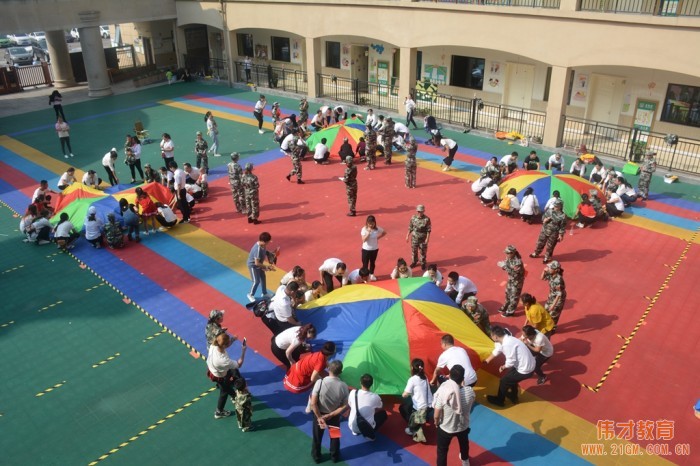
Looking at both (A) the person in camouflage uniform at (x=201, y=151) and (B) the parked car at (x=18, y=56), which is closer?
(A) the person in camouflage uniform at (x=201, y=151)

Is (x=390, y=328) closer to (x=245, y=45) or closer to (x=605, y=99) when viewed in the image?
(x=605, y=99)

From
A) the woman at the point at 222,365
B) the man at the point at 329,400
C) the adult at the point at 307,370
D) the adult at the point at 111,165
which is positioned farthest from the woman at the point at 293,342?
the adult at the point at 111,165

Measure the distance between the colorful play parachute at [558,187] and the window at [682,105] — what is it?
8088 millimetres

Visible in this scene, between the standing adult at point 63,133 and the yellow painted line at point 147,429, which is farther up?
the standing adult at point 63,133

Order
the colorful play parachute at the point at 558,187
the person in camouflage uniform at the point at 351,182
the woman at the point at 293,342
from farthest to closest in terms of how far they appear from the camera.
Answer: the colorful play parachute at the point at 558,187 < the person in camouflage uniform at the point at 351,182 < the woman at the point at 293,342

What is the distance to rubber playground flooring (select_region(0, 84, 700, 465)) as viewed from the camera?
Result: 315 inches

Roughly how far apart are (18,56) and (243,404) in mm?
42604

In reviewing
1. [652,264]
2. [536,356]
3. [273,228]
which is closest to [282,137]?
[273,228]

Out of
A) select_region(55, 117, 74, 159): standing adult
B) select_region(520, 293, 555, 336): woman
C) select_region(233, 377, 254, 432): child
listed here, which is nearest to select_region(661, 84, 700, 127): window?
select_region(520, 293, 555, 336): woman

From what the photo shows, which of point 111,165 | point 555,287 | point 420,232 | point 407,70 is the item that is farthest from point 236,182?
point 407,70

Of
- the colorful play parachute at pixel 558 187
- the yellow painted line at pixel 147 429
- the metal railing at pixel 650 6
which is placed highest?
the metal railing at pixel 650 6

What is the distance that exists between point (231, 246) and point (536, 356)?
315 inches

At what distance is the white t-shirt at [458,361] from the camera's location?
25.5ft

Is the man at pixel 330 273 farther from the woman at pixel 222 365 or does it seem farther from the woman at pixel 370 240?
the woman at pixel 222 365
